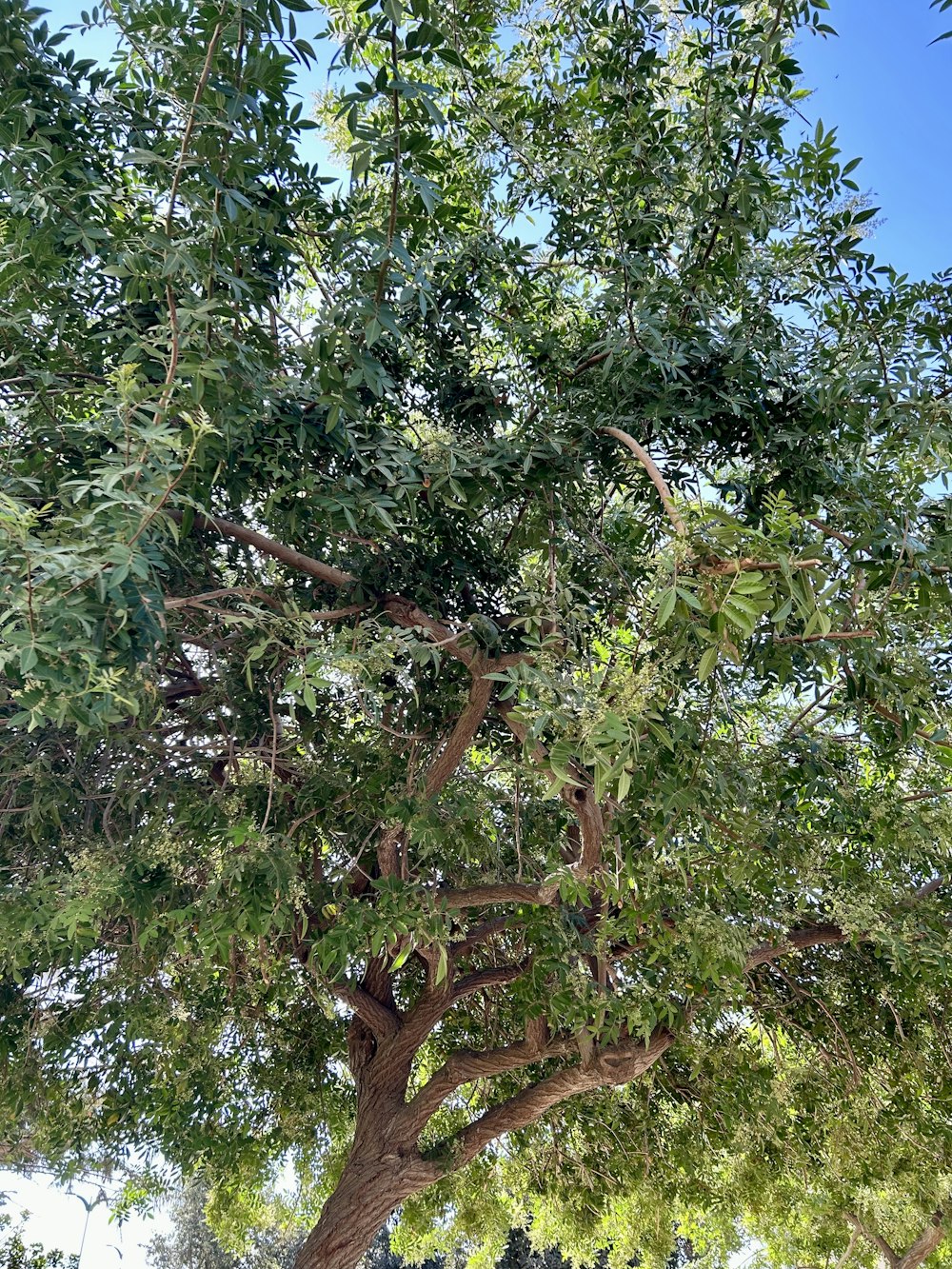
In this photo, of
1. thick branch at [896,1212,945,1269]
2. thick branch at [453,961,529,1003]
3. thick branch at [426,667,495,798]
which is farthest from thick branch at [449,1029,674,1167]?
thick branch at [896,1212,945,1269]

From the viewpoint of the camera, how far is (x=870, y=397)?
3.18 metres

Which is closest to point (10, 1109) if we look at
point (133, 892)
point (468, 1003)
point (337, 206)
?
point (133, 892)

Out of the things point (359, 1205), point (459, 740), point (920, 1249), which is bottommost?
point (920, 1249)

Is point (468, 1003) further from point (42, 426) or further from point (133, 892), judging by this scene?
point (42, 426)

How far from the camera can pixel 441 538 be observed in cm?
369

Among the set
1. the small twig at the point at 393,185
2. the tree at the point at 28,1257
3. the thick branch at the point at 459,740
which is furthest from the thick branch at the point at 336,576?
the tree at the point at 28,1257

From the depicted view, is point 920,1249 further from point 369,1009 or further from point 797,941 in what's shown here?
point 369,1009

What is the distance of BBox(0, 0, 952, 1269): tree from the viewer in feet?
7.38

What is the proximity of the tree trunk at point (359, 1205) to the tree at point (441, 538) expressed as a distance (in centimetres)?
2

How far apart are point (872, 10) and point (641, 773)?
3.12 metres

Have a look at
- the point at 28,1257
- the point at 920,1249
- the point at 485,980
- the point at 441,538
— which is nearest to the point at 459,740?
the point at 441,538

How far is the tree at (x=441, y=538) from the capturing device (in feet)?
7.38

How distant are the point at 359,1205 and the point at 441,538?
11.8 feet

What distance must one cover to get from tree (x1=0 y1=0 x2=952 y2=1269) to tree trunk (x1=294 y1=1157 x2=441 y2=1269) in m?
0.02
